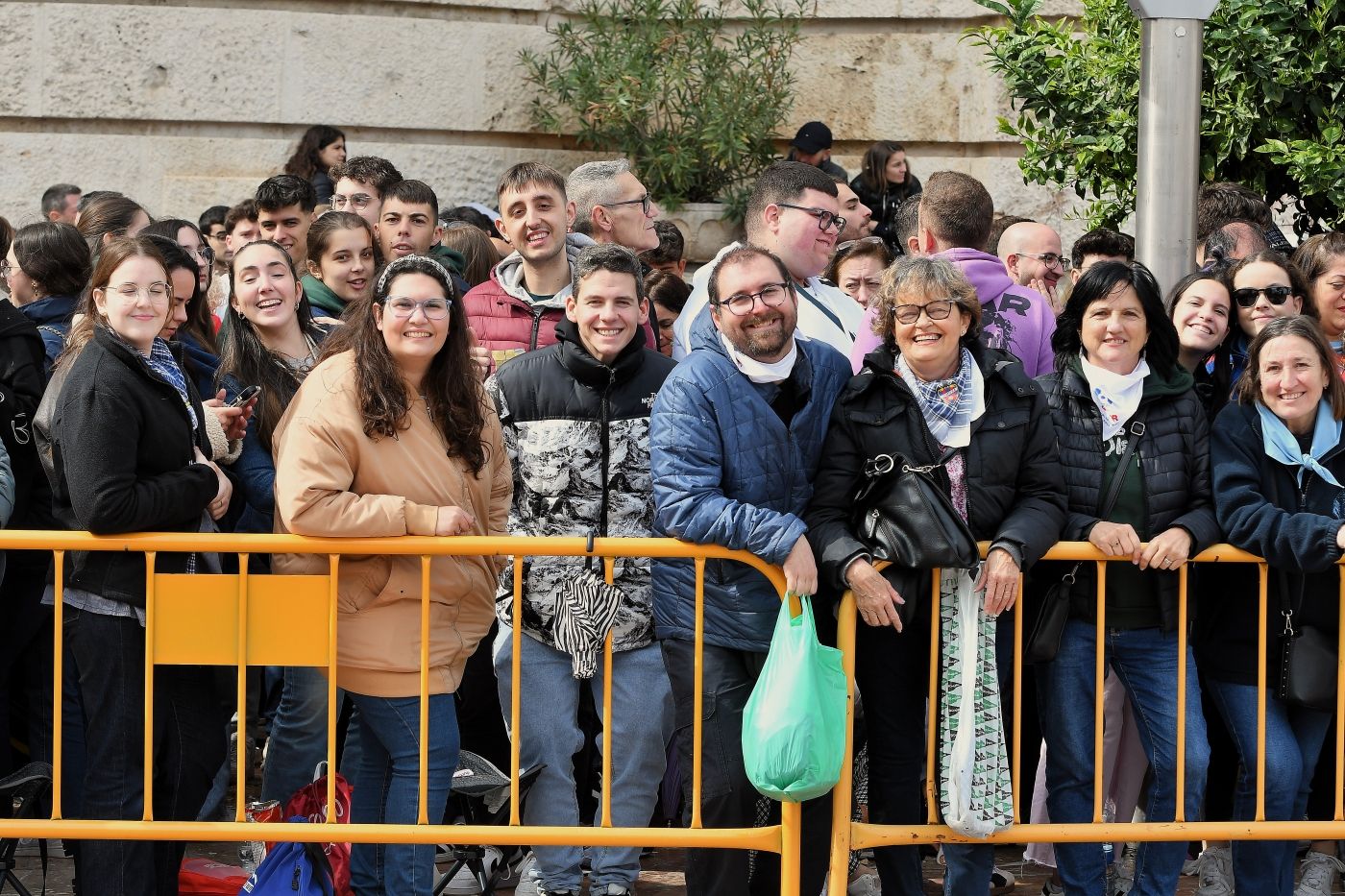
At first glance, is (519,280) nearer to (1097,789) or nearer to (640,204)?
(640,204)

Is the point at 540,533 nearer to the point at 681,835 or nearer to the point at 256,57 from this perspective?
the point at 681,835

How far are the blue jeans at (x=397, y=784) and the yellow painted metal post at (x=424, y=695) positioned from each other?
54 millimetres

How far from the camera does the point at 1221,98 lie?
6.96 m

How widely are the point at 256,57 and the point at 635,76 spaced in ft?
6.98

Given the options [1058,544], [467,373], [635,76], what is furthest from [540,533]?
[635,76]

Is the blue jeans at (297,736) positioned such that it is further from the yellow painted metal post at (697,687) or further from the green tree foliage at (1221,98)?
the green tree foliage at (1221,98)

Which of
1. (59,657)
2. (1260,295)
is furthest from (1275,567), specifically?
(59,657)

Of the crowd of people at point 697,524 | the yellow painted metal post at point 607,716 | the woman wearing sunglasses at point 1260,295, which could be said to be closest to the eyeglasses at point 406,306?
the crowd of people at point 697,524

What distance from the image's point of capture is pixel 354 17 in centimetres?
983

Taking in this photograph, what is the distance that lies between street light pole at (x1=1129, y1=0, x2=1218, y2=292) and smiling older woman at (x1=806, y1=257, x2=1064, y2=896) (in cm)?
156

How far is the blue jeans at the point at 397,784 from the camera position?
187 inches

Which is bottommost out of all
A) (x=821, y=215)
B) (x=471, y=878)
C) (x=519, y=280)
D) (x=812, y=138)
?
(x=471, y=878)

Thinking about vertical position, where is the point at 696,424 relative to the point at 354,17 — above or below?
below

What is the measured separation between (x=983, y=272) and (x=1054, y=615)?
1.37 meters
